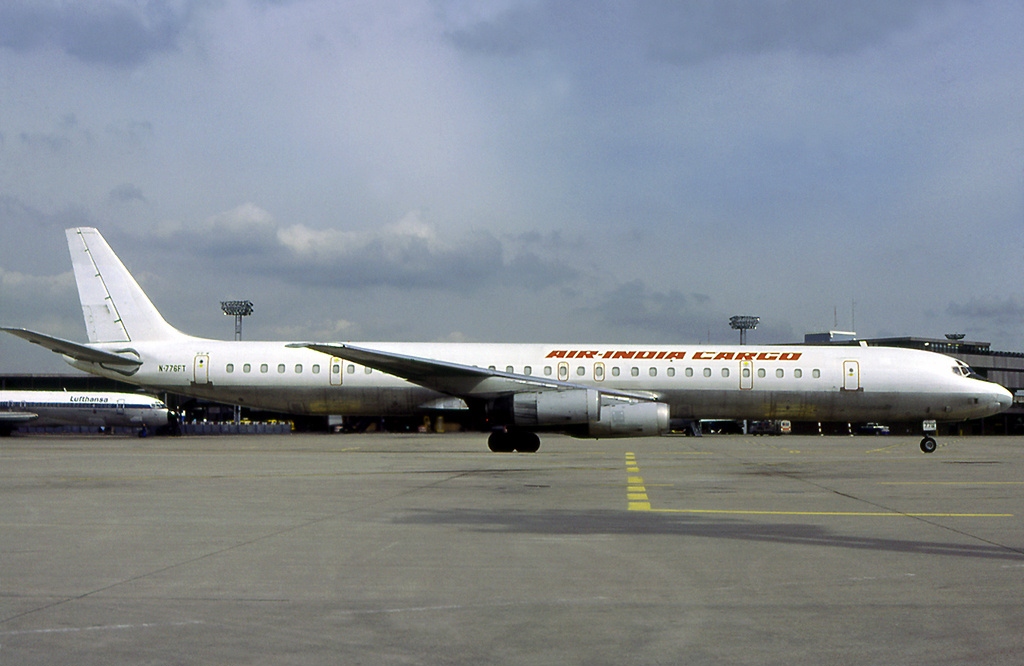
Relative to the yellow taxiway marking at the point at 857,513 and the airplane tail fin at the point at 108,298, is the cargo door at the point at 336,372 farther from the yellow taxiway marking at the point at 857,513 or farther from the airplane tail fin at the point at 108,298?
the yellow taxiway marking at the point at 857,513

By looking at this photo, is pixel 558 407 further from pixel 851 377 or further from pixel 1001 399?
pixel 1001 399

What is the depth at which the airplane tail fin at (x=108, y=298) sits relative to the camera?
3309 cm

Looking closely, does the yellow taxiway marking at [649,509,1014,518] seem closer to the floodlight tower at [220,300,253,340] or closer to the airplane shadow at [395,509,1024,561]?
the airplane shadow at [395,509,1024,561]

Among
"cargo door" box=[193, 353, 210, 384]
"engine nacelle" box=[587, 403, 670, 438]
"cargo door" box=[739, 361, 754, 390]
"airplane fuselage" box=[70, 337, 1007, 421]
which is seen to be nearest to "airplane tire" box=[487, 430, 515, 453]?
"airplane fuselage" box=[70, 337, 1007, 421]

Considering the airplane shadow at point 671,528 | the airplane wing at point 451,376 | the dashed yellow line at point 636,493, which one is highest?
the airplane wing at point 451,376

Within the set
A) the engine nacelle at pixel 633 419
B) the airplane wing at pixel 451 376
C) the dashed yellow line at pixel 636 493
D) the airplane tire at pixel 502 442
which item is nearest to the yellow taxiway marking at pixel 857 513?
the dashed yellow line at pixel 636 493

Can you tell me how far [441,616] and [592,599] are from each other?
118cm

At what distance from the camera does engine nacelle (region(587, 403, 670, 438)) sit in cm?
2414

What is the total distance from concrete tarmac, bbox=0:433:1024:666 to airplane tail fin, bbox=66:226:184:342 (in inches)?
745

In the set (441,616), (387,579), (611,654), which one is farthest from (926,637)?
(387,579)

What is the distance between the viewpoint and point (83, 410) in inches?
2571

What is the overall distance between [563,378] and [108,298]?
58.3ft

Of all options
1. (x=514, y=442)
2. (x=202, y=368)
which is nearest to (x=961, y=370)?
(x=514, y=442)

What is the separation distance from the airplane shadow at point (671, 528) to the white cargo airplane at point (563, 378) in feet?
48.4
